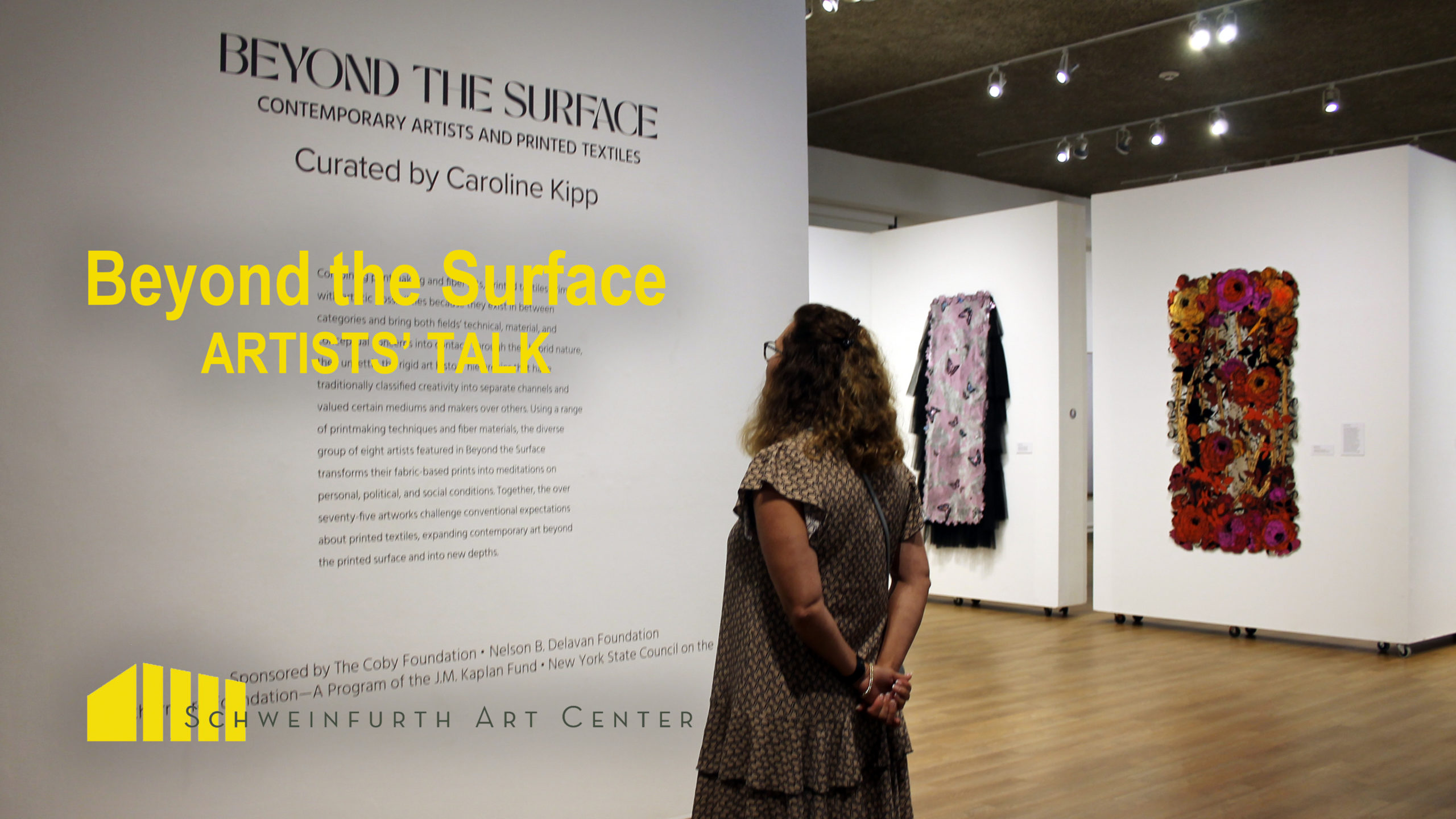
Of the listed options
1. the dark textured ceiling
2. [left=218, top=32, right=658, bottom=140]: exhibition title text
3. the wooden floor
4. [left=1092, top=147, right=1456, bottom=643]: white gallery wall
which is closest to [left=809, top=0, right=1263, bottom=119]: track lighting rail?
the dark textured ceiling

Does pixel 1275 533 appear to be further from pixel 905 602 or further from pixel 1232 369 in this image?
pixel 905 602

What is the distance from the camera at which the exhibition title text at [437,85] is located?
3000mm

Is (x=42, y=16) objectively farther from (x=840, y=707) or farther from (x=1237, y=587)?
(x=1237, y=587)

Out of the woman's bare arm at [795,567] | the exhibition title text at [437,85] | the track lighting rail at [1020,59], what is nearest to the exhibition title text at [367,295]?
the exhibition title text at [437,85]

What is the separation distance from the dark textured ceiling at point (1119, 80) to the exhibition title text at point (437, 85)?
4041mm

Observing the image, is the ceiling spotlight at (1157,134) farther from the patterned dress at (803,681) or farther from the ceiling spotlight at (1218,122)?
the patterned dress at (803,681)

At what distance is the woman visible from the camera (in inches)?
80.2

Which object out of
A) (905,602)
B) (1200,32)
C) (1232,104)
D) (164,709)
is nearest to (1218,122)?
(1232,104)

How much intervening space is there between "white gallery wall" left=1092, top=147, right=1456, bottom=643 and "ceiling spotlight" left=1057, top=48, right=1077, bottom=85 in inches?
40.1

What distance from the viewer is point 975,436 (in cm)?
839

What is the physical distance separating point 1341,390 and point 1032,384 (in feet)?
6.78

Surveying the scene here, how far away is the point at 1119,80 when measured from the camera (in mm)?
8586

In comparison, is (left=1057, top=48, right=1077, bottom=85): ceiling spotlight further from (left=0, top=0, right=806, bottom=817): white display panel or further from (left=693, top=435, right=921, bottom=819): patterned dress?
(left=693, top=435, right=921, bottom=819): patterned dress

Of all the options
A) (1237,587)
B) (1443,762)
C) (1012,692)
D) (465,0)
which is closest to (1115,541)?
(1237,587)
